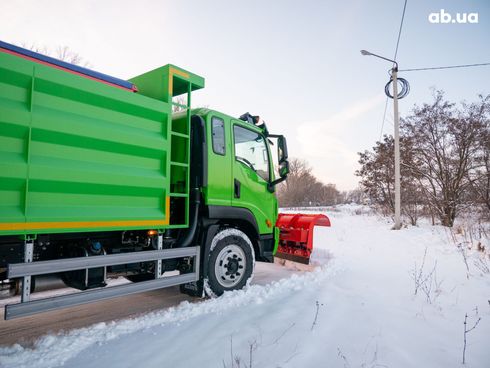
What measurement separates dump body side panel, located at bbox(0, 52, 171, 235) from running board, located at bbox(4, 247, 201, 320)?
29 centimetres

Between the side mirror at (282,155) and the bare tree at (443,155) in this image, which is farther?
the bare tree at (443,155)

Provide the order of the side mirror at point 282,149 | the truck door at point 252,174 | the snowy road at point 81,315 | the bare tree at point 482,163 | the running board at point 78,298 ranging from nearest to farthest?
the running board at point 78,298
the snowy road at point 81,315
the truck door at point 252,174
the side mirror at point 282,149
the bare tree at point 482,163

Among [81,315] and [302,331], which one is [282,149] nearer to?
[302,331]

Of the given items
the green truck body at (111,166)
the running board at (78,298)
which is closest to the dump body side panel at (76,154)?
the green truck body at (111,166)

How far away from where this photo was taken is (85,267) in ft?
9.23

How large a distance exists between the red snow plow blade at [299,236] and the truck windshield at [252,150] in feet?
4.71

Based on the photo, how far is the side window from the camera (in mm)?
4203

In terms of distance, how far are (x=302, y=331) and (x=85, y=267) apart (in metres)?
2.17

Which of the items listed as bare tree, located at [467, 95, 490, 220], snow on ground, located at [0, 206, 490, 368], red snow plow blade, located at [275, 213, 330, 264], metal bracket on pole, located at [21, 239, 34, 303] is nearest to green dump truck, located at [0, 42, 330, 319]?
metal bracket on pole, located at [21, 239, 34, 303]

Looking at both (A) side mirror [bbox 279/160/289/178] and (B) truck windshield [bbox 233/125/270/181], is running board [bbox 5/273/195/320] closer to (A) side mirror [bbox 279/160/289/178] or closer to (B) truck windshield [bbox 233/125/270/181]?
(B) truck windshield [bbox 233/125/270/181]

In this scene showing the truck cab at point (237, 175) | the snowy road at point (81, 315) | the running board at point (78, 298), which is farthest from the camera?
the truck cab at point (237, 175)

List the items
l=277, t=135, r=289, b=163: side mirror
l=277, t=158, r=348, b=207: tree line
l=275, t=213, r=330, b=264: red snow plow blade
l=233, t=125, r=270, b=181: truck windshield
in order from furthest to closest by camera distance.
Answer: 1. l=277, t=158, r=348, b=207: tree line
2. l=275, t=213, r=330, b=264: red snow plow blade
3. l=277, t=135, r=289, b=163: side mirror
4. l=233, t=125, r=270, b=181: truck windshield

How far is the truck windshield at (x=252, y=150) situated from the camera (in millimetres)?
4621

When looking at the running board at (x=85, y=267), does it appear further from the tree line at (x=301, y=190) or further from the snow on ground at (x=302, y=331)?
the tree line at (x=301, y=190)
